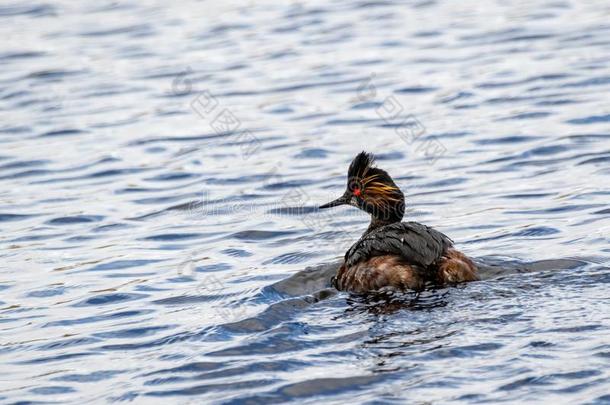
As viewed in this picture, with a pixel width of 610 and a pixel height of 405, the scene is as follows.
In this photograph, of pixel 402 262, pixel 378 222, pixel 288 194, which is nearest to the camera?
pixel 402 262

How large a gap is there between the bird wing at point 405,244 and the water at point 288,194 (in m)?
0.37

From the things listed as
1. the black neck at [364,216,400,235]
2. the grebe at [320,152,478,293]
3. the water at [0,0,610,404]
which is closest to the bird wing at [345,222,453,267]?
the grebe at [320,152,478,293]

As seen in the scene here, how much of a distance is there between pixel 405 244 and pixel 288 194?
4.11 metres

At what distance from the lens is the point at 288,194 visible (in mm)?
13719

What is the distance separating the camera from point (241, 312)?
9.47 meters

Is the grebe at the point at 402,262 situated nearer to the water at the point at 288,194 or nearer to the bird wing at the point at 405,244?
the bird wing at the point at 405,244

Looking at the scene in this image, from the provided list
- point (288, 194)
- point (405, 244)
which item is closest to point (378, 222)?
point (405, 244)

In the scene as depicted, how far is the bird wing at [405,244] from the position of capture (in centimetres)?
966

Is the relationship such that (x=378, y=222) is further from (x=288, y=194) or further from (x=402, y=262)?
(x=288, y=194)

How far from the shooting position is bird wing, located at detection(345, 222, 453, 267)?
9656 mm

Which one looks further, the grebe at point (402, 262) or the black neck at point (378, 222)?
the black neck at point (378, 222)

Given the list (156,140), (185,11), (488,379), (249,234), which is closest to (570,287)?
(488,379)

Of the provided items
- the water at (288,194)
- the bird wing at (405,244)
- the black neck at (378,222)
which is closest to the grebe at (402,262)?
the bird wing at (405,244)

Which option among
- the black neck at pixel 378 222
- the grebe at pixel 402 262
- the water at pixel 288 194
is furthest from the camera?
the black neck at pixel 378 222
